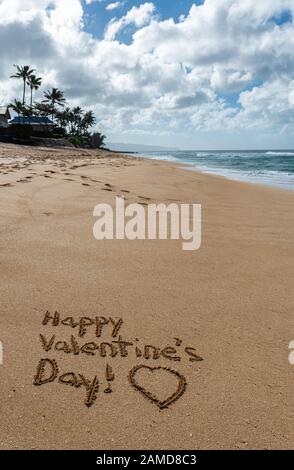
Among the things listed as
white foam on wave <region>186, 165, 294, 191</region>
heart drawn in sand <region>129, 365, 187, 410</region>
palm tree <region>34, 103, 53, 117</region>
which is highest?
palm tree <region>34, 103, 53, 117</region>

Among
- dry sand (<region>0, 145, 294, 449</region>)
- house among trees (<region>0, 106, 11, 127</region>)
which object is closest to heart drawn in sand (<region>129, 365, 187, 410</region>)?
dry sand (<region>0, 145, 294, 449</region>)

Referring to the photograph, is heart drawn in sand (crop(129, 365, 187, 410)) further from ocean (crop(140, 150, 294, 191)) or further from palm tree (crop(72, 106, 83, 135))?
palm tree (crop(72, 106, 83, 135))

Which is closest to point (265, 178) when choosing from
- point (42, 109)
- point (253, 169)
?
point (253, 169)

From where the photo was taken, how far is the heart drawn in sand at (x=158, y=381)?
169 cm

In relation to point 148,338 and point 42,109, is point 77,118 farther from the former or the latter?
point 148,338

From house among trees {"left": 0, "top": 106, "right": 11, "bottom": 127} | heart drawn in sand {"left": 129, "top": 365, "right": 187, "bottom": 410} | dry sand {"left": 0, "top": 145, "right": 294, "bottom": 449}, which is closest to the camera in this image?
dry sand {"left": 0, "top": 145, "right": 294, "bottom": 449}

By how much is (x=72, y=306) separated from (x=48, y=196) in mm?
3782

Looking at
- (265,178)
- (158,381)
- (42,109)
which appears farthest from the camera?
(42,109)

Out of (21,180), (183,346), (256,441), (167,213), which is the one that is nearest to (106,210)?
(167,213)

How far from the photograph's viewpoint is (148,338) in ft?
7.07

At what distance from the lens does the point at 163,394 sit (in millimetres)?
1729

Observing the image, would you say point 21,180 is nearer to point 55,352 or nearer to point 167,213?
point 167,213

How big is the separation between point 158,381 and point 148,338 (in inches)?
14.4

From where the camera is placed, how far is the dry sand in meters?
1.54
